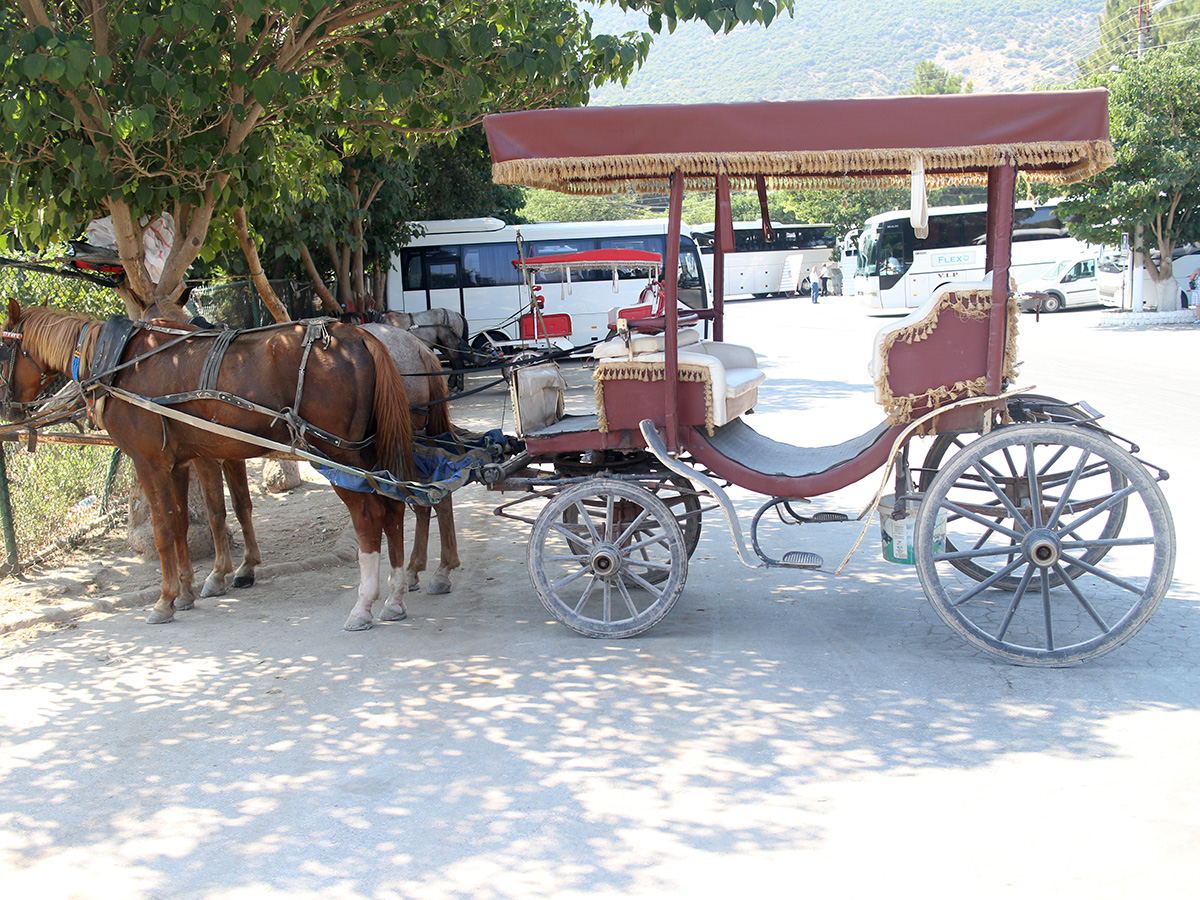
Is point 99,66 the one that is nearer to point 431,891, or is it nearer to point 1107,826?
point 431,891

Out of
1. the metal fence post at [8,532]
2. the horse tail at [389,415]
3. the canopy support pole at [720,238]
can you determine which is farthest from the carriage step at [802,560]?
the metal fence post at [8,532]

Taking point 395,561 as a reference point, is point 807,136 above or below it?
above

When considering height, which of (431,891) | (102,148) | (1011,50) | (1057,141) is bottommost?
(431,891)

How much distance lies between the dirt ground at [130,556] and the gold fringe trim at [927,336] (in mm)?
4240

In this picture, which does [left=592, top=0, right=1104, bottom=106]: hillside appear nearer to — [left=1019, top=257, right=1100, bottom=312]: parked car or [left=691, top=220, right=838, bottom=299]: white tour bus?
[left=691, top=220, right=838, bottom=299]: white tour bus

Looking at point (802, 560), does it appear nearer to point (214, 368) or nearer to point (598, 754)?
point (598, 754)

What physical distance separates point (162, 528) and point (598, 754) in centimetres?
326

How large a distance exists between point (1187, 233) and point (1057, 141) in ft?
63.1

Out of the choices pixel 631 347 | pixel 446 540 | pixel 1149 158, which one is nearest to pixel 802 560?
pixel 631 347

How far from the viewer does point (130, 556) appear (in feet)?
22.6

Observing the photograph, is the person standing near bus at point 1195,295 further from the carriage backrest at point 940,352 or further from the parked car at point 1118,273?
the carriage backrest at point 940,352

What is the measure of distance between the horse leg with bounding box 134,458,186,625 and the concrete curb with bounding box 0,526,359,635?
43cm

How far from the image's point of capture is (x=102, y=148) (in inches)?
229

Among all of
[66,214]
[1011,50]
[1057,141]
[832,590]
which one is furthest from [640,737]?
[1011,50]
